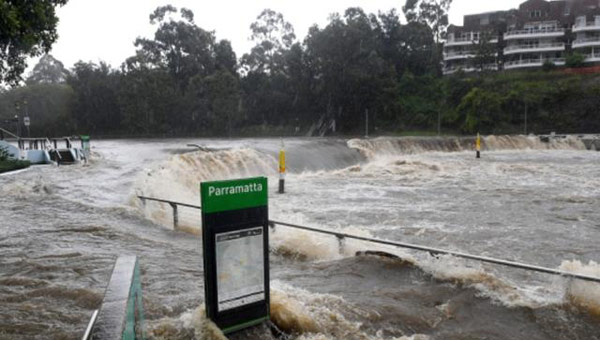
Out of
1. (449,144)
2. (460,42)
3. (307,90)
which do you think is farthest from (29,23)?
(460,42)

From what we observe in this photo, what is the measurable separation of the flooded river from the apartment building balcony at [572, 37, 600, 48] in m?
49.5

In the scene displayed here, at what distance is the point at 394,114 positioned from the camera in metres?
62.1

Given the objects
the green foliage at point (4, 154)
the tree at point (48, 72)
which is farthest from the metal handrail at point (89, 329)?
the tree at point (48, 72)

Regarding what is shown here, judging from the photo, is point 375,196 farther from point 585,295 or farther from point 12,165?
point 12,165

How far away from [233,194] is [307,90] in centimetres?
6029

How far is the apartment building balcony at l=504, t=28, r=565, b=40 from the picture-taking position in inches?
2581

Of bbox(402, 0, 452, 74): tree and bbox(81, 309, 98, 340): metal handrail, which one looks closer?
bbox(81, 309, 98, 340): metal handrail

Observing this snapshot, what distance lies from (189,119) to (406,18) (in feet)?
113

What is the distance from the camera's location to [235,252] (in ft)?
14.0

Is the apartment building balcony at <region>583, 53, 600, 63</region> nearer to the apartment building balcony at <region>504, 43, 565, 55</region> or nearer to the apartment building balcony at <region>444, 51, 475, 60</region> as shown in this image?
the apartment building balcony at <region>504, 43, 565, 55</region>

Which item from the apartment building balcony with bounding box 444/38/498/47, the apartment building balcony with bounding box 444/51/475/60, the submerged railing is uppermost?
the apartment building balcony with bounding box 444/38/498/47

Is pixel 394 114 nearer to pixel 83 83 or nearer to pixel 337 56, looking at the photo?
pixel 337 56

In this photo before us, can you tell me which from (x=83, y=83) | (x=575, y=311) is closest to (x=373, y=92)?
(x=83, y=83)

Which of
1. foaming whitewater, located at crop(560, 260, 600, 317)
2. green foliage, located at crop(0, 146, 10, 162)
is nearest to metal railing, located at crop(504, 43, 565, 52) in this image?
green foliage, located at crop(0, 146, 10, 162)
